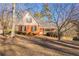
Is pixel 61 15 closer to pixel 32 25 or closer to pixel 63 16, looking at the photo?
pixel 63 16

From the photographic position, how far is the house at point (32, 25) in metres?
3.11

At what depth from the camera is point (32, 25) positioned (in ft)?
10.2

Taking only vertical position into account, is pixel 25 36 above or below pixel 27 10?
below

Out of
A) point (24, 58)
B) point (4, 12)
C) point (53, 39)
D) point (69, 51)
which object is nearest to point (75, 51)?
point (69, 51)

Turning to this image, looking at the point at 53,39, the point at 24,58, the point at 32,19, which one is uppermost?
the point at 32,19

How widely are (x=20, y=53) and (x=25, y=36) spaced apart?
0.19 meters

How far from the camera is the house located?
3.11 m

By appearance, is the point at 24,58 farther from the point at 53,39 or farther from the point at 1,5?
Answer: the point at 1,5

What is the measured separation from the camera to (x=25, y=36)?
3.14 metres

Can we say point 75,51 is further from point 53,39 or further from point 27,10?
point 27,10

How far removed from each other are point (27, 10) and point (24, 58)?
508 millimetres

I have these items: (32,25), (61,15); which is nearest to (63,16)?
(61,15)

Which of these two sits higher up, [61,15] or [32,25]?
[61,15]

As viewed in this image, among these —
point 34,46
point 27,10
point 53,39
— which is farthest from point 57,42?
Answer: point 27,10
